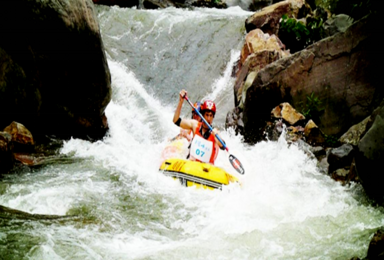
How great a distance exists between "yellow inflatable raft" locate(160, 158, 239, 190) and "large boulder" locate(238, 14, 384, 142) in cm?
317

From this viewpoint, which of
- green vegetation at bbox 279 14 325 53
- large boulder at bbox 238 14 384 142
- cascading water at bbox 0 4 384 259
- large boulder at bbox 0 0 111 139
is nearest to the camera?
cascading water at bbox 0 4 384 259

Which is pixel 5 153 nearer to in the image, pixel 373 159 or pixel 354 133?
pixel 373 159

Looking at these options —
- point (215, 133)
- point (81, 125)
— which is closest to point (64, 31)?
point (81, 125)

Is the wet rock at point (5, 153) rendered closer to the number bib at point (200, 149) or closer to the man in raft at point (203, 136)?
the man in raft at point (203, 136)

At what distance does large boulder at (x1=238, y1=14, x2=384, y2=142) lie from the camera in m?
7.62

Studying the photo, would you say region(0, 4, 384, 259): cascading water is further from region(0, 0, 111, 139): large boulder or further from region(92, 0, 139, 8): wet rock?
region(92, 0, 139, 8): wet rock

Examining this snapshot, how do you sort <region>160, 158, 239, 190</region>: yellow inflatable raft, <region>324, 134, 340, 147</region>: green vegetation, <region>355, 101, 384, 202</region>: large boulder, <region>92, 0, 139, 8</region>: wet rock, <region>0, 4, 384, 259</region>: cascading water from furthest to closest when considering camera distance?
1. <region>92, 0, 139, 8</region>: wet rock
2. <region>324, 134, 340, 147</region>: green vegetation
3. <region>160, 158, 239, 190</region>: yellow inflatable raft
4. <region>355, 101, 384, 202</region>: large boulder
5. <region>0, 4, 384, 259</region>: cascading water

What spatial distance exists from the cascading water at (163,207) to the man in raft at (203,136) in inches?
27.3

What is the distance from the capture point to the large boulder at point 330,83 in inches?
300

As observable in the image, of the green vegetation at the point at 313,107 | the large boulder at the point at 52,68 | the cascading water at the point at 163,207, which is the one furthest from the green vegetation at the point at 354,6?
the large boulder at the point at 52,68

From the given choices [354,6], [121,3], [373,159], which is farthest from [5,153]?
[121,3]

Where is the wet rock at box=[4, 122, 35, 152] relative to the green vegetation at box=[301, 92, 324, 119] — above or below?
below

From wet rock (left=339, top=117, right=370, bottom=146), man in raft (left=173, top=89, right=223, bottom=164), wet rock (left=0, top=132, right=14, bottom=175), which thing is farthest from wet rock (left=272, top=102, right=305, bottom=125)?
wet rock (left=0, top=132, right=14, bottom=175)

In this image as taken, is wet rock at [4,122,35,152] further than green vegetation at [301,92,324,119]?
No
